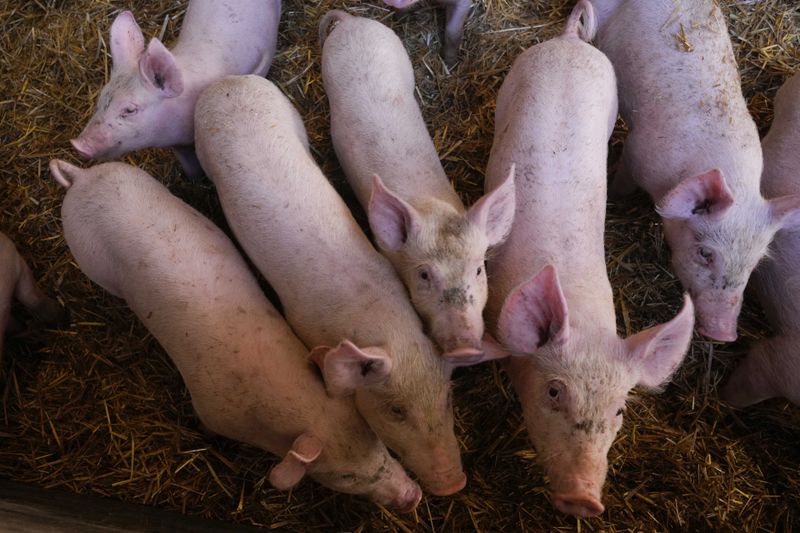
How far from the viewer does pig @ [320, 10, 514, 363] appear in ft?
6.66

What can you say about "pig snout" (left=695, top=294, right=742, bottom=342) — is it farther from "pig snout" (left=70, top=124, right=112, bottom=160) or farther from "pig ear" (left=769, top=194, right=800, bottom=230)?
"pig snout" (left=70, top=124, right=112, bottom=160)

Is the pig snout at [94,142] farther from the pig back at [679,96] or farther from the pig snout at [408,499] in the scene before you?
the pig back at [679,96]

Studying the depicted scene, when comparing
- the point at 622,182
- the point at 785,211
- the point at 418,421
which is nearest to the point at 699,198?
the point at 785,211

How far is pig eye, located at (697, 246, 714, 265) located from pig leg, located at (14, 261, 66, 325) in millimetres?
2810

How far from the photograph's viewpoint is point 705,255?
7.86ft

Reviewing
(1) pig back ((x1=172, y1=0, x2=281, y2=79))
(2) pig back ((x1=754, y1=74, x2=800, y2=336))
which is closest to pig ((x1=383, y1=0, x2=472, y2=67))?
(1) pig back ((x1=172, y1=0, x2=281, y2=79))

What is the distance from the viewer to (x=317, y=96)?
3094 millimetres

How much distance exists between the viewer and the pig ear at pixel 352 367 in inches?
66.7

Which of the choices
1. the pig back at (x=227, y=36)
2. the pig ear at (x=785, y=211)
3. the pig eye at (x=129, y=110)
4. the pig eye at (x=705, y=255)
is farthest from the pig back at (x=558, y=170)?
the pig eye at (x=129, y=110)

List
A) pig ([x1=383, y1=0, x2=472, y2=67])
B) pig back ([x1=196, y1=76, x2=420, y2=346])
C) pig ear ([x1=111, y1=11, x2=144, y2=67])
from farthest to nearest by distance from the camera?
1. pig ([x1=383, y1=0, x2=472, y2=67])
2. pig ear ([x1=111, y1=11, x2=144, y2=67])
3. pig back ([x1=196, y1=76, x2=420, y2=346])

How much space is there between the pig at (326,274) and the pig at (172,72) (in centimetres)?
25

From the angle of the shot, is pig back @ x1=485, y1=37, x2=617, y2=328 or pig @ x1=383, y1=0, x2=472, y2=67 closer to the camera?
pig back @ x1=485, y1=37, x2=617, y2=328

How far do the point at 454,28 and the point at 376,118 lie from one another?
894 millimetres

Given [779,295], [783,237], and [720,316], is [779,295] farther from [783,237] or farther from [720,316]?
[720,316]
